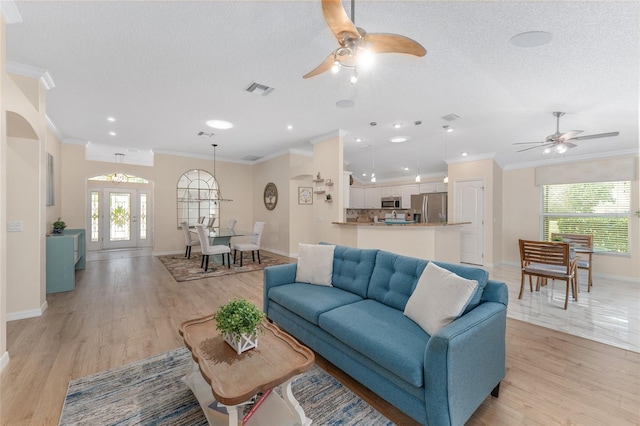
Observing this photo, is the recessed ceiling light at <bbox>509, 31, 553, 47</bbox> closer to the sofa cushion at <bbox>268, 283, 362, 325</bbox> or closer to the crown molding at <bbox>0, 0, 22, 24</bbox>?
the sofa cushion at <bbox>268, 283, 362, 325</bbox>

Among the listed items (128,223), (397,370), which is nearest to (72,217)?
(128,223)

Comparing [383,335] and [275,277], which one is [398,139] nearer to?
[275,277]

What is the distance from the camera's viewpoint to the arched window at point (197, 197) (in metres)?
7.61

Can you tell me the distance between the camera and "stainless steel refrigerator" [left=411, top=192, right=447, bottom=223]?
7.22m

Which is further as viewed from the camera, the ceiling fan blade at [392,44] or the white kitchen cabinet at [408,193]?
the white kitchen cabinet at [408,193]

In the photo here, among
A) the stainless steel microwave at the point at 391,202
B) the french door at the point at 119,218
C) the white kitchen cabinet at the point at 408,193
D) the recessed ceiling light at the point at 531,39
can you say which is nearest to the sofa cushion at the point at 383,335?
the recessed ceiling light at the point at 531,39

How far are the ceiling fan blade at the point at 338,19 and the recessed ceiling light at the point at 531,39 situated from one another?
1.56 m

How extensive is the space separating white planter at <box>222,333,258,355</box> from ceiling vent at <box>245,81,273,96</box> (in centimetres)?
279

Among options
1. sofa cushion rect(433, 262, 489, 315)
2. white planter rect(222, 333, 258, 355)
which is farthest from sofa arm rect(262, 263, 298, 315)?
sofa cushion rect(433, 262, 489, 315)

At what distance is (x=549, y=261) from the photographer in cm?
380

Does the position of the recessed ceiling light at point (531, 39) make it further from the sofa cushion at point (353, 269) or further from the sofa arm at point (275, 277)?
the sofa arm at point (275, 277)

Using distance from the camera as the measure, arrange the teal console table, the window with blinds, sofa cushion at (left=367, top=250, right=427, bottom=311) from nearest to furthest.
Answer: sofa cushion at (left=367, top=250, right=427, bottom=311), the teal console table, the window with blinds

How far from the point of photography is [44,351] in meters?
2.40

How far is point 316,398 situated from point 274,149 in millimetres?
5872
